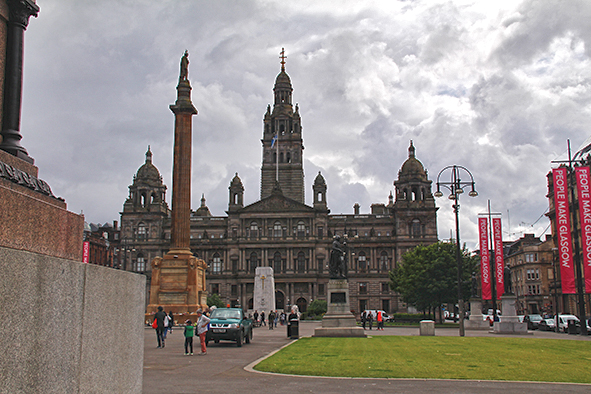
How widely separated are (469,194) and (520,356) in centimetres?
1445

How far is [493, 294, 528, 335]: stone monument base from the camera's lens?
33.5m

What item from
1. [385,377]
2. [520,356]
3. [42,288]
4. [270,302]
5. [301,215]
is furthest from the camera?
[301,215]

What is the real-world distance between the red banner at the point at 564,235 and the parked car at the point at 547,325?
1136 cm

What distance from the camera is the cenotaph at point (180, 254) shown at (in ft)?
124

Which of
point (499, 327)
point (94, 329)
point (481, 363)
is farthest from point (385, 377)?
point (499, 327)

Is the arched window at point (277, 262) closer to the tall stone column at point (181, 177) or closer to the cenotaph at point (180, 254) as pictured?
the cenotaph at point (180, 254)

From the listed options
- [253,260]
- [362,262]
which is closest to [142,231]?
[253,260]

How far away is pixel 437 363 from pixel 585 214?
21.6 metres

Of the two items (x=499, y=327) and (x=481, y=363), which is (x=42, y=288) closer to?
(x=481, y=363)

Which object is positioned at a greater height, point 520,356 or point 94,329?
point 94,329

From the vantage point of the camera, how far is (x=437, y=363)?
48.4 ft

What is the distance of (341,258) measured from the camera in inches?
1153

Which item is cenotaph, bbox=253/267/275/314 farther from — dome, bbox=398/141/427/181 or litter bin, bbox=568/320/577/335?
dome, bbox=398/141/427/181

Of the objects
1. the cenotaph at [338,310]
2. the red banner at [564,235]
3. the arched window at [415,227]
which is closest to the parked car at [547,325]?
the red banner at [564,235]
